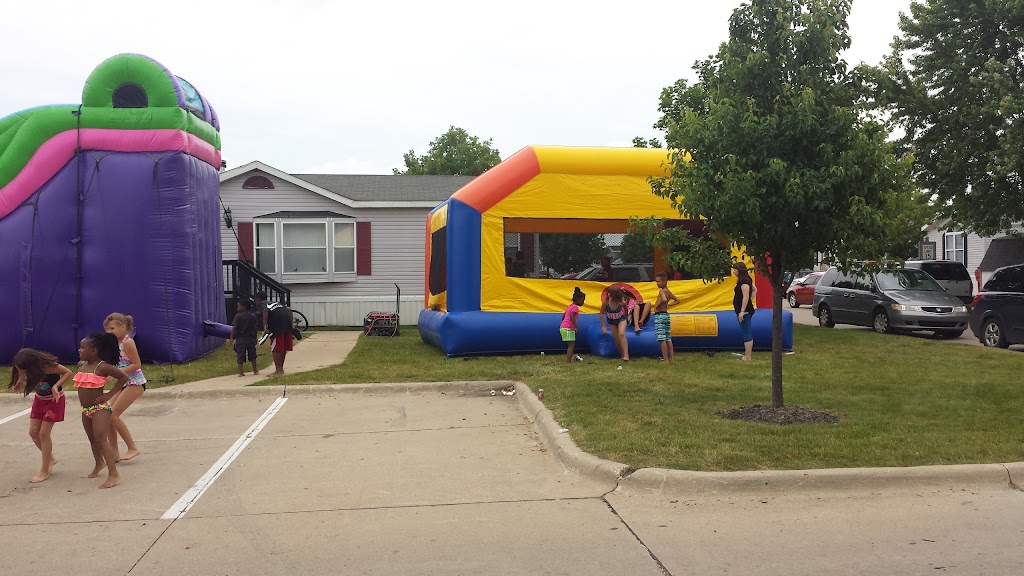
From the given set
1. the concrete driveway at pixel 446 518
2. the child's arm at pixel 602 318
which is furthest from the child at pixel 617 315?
the concrete driveway at pixel 446 518

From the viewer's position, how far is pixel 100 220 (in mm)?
13719

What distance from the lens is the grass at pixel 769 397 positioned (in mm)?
6527

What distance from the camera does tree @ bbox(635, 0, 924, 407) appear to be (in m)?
7.48

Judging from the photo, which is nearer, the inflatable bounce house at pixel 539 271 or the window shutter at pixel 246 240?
the inflatable bounce house at pixel 539 271

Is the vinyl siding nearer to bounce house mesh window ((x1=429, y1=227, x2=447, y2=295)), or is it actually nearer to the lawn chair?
the lawn chair

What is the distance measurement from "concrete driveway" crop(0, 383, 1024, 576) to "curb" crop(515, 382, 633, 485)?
55mm

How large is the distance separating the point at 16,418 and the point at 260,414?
2.81 m

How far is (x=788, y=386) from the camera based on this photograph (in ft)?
33.6

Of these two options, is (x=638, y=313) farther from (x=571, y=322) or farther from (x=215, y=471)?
(x=215, y=471)

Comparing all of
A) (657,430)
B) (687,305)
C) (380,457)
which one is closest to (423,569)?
(380,457)

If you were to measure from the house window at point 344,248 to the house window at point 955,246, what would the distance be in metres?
24.9

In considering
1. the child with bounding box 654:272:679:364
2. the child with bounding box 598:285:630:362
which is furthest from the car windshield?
the child with bounding box 598:285:630:362

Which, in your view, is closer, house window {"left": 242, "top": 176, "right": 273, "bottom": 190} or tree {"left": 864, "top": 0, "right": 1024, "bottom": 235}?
tree {"left": 864, "top": 0, "right": 1024, "bottom": 235}

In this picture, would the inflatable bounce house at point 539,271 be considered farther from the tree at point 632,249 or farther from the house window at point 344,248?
the house window at point 344,248
